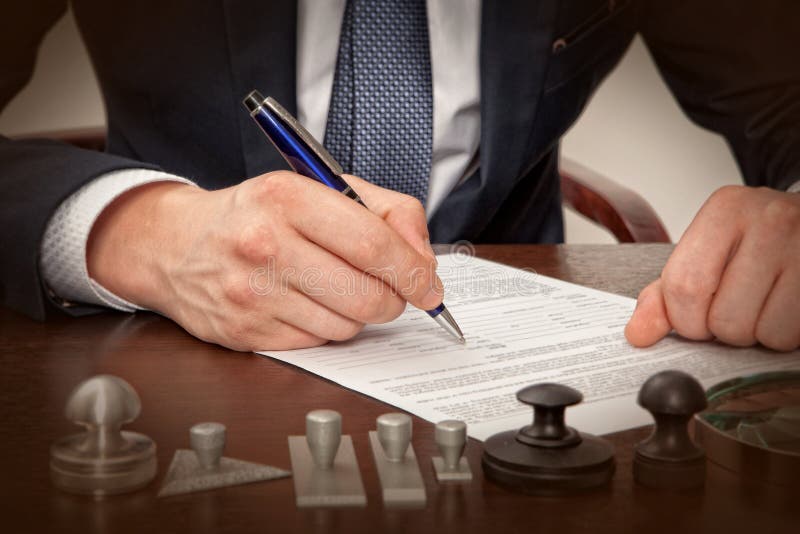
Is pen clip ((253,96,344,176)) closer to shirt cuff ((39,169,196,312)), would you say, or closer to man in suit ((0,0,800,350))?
man in suit ((0,0,800,350))

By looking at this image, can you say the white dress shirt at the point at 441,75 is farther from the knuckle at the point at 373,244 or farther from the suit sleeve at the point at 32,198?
the knuckle at the point at 373,244

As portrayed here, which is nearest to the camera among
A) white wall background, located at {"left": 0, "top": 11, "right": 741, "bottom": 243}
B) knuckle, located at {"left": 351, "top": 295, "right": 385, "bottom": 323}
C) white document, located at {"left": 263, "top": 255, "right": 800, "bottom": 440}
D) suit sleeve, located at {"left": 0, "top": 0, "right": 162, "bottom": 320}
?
white document, located at {"left": 263, "top": 255, "right": 800, "bottom": 440}

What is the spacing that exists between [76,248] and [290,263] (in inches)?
8.9

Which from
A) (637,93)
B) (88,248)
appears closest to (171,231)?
(88,248)

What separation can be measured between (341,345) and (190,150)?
517mm

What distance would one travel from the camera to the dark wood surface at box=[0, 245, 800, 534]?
372 millimetres

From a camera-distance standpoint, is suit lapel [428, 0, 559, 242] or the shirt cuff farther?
suit lapel [428, 0, 559, 242]

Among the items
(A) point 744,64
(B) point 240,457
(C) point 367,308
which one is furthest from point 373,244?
(A) point 744,64

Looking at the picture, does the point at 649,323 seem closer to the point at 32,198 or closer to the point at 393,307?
the point at 393,307

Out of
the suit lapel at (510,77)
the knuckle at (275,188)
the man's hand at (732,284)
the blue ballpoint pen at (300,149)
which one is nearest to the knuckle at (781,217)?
the man's hand at (732,284)

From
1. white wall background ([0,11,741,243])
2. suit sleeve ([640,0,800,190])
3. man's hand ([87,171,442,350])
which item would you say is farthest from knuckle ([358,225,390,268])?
white wall background ([0,11,741,243])

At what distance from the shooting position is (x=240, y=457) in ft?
1.44

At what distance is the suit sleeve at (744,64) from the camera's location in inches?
47.1

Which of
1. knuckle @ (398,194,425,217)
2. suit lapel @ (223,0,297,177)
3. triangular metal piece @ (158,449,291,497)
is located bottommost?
triangular metal piece @ (158,449,291,497)
